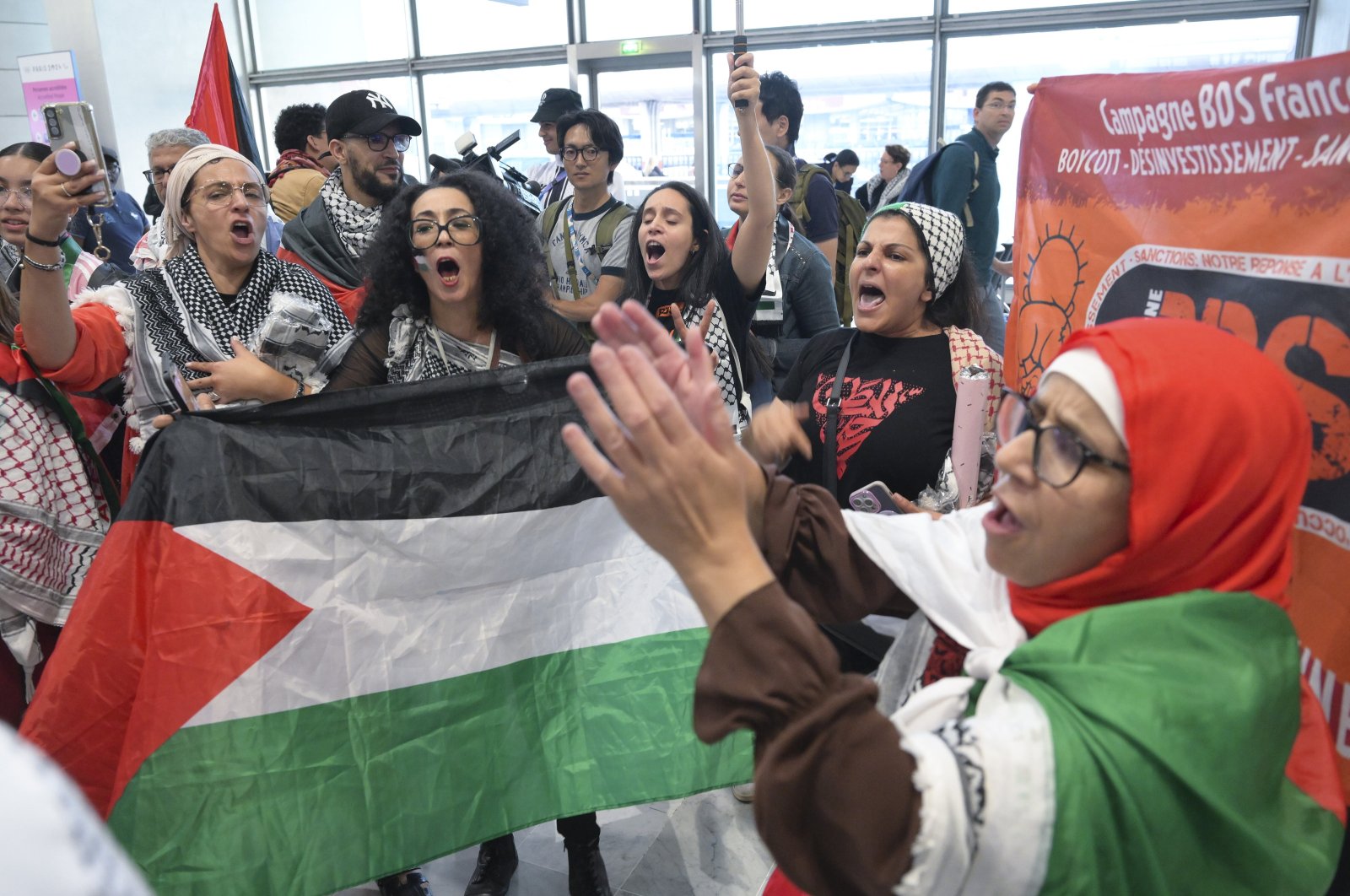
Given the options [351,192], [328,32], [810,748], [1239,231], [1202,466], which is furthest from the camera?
[328,32]

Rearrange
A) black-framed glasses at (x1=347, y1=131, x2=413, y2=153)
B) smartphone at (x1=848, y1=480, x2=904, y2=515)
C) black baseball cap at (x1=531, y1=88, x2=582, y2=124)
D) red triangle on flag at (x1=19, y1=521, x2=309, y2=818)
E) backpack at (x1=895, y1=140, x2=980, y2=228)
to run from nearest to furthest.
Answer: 1. red triangle on flag at (x1=19, y1=521, x2=309, y2=818)
2. smartphone at (x1=848, y1=480, x2=904, y2=515)
3. black-framed glasses at (x1=347, y1=131, x2=413, y2=153)
4. backpack at (x1=895, y1=140, x2=980, y2=228)
5. black baseball cap at (x1=531, y1=88, x2=582, y2=124)

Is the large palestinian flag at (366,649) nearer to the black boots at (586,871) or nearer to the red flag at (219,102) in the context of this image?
the black boots at (586,871)

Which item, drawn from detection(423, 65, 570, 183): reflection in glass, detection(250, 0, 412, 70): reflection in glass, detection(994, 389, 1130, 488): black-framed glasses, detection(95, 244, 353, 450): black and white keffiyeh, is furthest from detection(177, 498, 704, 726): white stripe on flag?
detection(250, 0, 412, 70): reflection in glass

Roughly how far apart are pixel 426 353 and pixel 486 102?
8696mm

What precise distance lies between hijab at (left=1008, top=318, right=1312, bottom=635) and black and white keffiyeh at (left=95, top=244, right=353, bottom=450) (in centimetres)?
187

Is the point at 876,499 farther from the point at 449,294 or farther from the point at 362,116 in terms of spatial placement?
the point at 362,116

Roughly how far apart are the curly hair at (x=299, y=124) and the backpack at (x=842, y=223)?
8.22 ft

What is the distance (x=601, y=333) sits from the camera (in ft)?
3.09

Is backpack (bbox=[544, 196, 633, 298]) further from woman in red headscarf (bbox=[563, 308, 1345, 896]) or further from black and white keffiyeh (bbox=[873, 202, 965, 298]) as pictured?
woman in red headscarf (bbox=[563, 308, 1345, 896])

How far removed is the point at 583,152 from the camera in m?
3.57

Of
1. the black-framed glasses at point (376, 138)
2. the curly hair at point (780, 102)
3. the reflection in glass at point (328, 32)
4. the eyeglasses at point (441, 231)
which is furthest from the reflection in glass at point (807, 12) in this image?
the eyeglasses at point (441, 231)

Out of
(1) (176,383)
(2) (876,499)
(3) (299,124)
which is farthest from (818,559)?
(3) (299,124)

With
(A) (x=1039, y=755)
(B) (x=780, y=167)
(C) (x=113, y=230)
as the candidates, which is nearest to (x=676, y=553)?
(A) (x=1039, y=755)

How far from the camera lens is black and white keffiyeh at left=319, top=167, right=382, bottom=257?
3.29m
